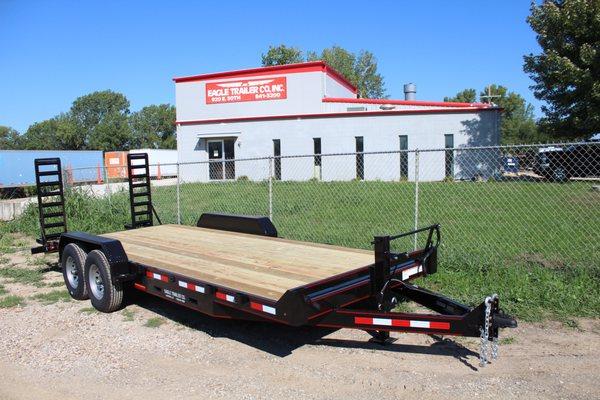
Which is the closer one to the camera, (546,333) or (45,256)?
(546,333)

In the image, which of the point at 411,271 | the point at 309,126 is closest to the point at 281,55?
the point at 309,126

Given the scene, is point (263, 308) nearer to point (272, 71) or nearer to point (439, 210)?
point (439, 210)

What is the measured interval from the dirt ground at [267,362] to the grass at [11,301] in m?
0.76

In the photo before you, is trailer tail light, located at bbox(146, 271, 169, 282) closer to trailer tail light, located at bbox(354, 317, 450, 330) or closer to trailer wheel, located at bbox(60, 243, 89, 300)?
trailer wheel, located at bbox(60, 243, 89, 300)

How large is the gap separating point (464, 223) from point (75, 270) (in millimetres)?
7474

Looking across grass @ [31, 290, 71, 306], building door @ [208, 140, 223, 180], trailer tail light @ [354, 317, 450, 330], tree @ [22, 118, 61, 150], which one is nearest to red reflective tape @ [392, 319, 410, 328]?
trailer tail light @ [354, 317, 450, 330]

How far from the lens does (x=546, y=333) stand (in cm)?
499

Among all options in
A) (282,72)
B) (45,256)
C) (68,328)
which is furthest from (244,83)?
Result: (68,328)

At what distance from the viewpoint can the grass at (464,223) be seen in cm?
606

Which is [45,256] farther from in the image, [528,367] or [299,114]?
[299,114]

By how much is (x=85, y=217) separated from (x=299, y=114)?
49.3 feet

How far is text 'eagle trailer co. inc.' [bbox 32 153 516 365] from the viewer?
4.03 meters

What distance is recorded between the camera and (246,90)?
1079 inches

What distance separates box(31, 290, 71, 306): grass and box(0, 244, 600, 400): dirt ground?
812 millimetres
